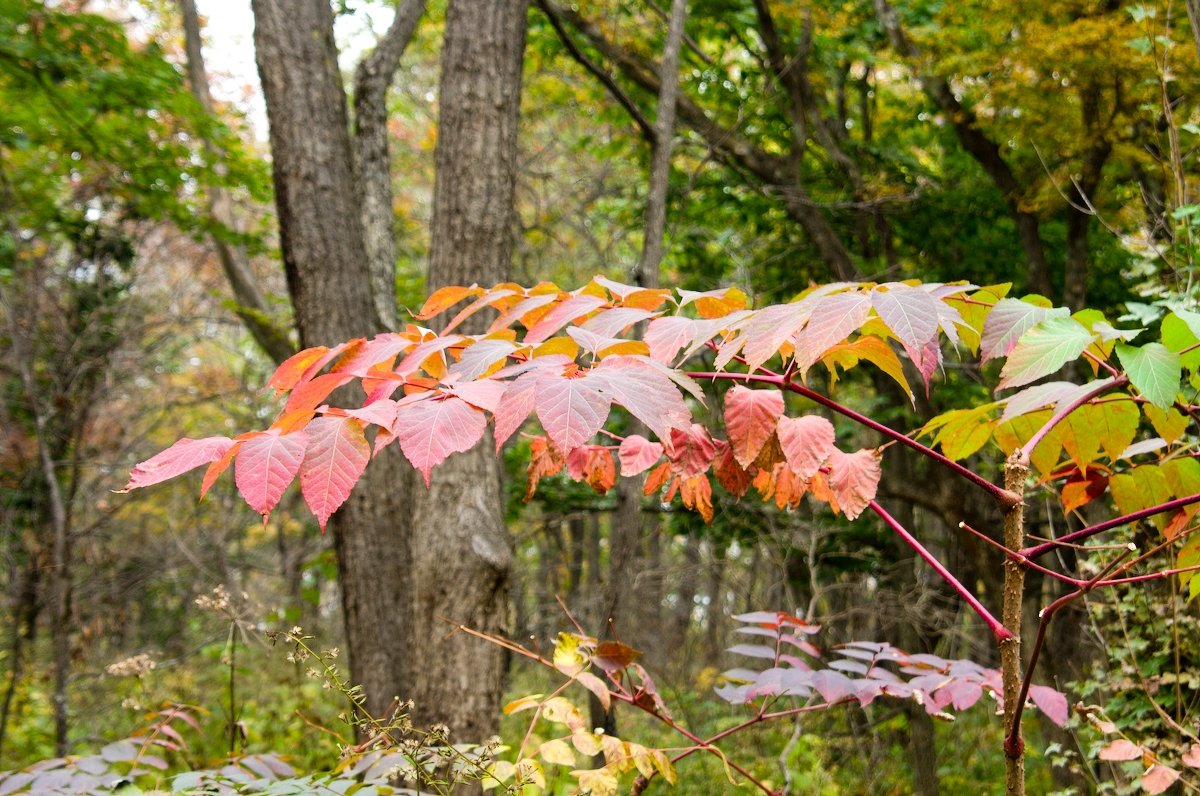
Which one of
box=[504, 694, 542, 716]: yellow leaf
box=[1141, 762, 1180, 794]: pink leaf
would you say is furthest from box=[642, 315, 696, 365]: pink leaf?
box=[1141, 762, 1180, 794]: pink leaf

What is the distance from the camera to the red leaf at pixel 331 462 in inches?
35.4

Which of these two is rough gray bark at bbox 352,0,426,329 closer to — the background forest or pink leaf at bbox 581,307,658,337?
the background forest

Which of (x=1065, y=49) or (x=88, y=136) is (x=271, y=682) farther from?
(x=1065, y=49)

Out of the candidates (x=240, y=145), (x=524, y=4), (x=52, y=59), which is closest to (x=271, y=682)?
(x=240, y=145)

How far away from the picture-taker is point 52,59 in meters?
5.27

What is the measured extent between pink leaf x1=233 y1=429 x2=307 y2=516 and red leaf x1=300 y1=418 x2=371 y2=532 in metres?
0.01

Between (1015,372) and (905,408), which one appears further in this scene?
(905,408)

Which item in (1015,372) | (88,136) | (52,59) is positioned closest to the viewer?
(1015,372)

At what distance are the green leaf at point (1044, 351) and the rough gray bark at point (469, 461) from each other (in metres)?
2.12

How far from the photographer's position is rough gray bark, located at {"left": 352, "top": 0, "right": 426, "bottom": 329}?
4164mm

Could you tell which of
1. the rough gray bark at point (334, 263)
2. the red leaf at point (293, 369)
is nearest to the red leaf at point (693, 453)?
the red leaf at point (293, 369)

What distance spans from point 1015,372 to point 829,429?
0.24 meters

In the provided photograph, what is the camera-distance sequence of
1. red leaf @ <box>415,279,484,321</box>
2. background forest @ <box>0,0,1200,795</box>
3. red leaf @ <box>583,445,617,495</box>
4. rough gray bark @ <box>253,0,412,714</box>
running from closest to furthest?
red leaf @ <box>415,279,484,321</box>
red leaf @ <box>583,445,617,495</box>
background forest @ <box>0,0,1200,795</box>
rough gray bark @ <box>253,0,412,714</box>

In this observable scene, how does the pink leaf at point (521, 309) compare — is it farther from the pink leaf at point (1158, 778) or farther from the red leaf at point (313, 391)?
the pink leaf at point (1158, 778)
